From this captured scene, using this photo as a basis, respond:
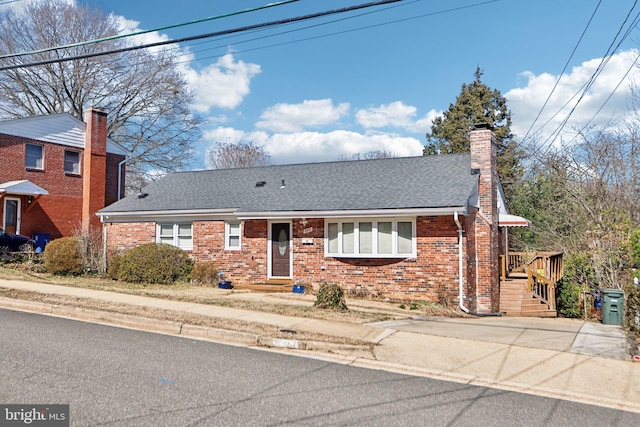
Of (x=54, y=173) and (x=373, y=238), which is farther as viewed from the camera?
(x=54, y=173)

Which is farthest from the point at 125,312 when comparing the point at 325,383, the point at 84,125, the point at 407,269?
the point at 84,125

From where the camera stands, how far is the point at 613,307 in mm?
13070

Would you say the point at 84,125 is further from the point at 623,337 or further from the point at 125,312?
the point at 623,337

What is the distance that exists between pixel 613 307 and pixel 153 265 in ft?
44.3

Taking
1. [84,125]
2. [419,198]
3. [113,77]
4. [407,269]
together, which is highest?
[113,77]

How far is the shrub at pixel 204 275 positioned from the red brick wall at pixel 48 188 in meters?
9.22

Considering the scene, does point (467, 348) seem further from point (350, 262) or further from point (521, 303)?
point (521, 303)

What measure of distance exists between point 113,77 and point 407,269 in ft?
92.7

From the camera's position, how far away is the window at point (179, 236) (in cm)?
1875

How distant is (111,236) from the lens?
20.0m

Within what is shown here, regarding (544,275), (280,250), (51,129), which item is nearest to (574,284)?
(544,275)

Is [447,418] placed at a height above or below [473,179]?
below

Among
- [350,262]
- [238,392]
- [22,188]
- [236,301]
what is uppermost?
[22,188]

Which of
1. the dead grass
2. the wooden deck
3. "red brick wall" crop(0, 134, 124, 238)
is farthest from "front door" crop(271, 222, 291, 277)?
"red brick wall" crop(0, 134, 124, 238)
